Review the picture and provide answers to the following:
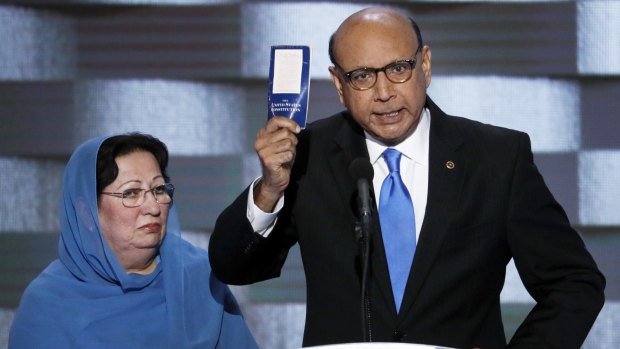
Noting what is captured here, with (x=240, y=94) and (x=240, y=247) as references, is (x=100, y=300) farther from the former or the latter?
(x=240, y=94)

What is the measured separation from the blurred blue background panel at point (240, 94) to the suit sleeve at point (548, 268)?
1.44 metres

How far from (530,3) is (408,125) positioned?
5.30ft

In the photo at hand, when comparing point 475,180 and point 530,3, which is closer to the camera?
point 475,180

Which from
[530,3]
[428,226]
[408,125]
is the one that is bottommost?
[428,226]

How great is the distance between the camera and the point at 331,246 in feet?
8.22

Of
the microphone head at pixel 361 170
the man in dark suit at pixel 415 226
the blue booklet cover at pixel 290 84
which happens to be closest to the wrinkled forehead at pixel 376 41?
the man in dark suit at pixel 415 226

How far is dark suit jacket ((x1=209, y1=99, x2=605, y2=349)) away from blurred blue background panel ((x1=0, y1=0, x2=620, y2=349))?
1.36 meters

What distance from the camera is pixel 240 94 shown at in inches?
157

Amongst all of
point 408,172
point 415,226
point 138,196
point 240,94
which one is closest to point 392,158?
point 408,172

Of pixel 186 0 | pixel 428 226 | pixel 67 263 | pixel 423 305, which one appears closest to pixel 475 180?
pixel 428 226

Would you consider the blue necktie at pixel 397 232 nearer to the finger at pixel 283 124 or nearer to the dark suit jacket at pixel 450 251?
the dark suit jacket at pixel 450 251

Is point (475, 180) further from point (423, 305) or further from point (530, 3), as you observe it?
point (530, 3)

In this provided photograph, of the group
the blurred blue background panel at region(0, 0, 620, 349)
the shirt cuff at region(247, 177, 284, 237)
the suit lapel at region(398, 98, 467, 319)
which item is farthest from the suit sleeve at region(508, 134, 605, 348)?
the blurred blue background panel at region(0, 0, 620, 349)

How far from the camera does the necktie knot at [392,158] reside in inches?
99.4
